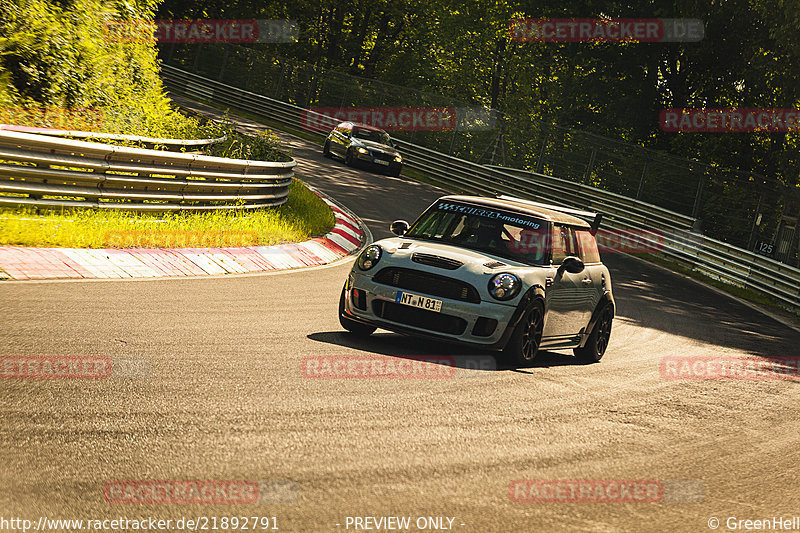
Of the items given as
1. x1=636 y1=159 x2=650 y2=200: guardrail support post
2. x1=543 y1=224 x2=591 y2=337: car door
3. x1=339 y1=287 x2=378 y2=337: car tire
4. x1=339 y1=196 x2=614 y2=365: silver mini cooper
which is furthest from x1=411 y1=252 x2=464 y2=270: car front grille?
x1=636 y1=159 x2=650 y2=200: guardrail support post

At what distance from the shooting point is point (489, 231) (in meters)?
9.49

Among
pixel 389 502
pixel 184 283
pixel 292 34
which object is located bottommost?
pixel 184 283

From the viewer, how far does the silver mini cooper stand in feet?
27.5

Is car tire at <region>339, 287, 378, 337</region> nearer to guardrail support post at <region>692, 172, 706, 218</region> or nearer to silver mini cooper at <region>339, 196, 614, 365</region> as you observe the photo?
silver mini cooper at <region>339, 196, 614, 365</region>

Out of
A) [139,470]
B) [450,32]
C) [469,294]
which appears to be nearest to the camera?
[139,470]

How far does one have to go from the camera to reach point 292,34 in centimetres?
5897

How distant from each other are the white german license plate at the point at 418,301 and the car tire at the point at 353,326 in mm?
577

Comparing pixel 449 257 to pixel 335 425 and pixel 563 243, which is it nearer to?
pixel 563 243

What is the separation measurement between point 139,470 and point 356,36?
55610 millimetres

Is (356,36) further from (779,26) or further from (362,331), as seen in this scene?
(362,331)

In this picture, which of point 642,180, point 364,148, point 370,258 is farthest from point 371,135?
point 370,258

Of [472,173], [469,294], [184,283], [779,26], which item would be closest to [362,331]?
[469,294]

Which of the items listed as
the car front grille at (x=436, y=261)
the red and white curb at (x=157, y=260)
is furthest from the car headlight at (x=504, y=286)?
the red and white curb at (x=157, y=260)

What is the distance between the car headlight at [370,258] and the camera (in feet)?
28.9
